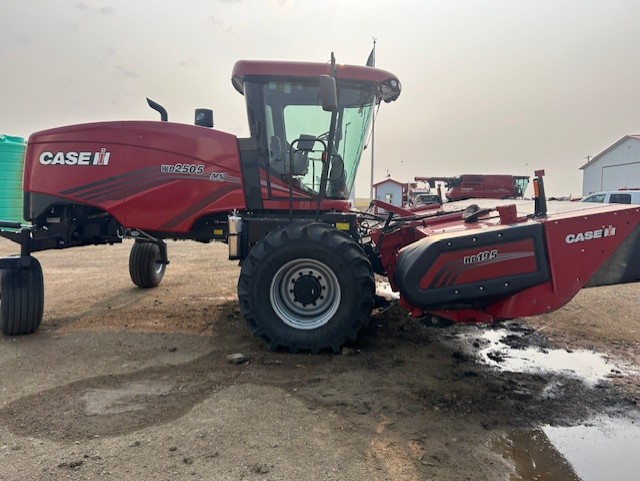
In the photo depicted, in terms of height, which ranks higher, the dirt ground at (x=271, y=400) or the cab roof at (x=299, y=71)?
the cab roof at (x=299, y=71)

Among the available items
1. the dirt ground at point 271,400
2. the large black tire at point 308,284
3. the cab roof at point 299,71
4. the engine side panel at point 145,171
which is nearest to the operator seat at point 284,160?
the engine side panel at point 145,171

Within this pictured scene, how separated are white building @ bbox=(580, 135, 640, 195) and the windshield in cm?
3117

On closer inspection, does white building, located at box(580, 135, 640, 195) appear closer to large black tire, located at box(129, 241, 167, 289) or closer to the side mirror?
large black tire, located at box(129, 241, 167, 289)

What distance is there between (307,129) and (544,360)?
3.19 m

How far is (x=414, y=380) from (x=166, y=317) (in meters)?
3.36

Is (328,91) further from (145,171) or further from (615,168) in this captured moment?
(615,168)

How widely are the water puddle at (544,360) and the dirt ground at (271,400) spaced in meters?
0.13

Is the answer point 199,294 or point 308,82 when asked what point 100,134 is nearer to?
point 308,82

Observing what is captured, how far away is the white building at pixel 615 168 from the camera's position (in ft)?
102

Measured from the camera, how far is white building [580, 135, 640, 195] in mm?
31109

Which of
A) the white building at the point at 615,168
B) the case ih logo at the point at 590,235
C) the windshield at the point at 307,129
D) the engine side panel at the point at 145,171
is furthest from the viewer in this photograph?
the white building at the point at 615,168

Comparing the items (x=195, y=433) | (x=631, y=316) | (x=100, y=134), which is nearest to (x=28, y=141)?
(x=100, y=134)

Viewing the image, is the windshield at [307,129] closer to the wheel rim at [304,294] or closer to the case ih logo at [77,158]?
the wheel rim at [304,294]

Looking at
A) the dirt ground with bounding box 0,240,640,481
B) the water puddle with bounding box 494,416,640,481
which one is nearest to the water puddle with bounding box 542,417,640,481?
the water puddle with bounding box 494,416,640,481
